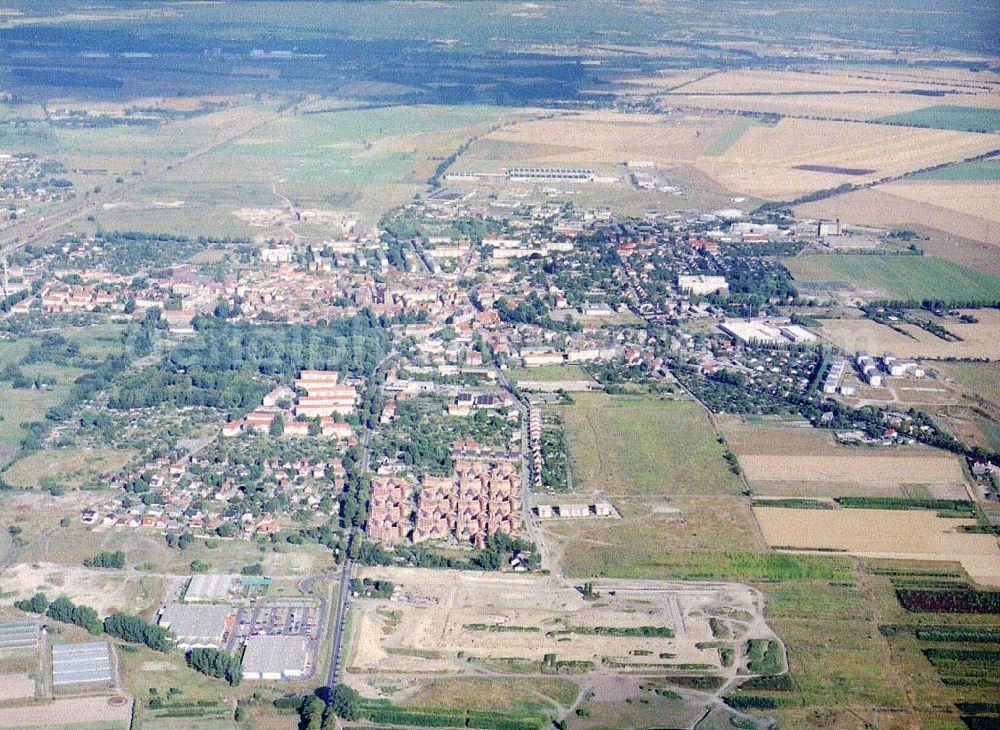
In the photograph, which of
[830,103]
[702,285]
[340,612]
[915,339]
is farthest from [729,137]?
[340,612]

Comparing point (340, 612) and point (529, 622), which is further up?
point (529, 622)

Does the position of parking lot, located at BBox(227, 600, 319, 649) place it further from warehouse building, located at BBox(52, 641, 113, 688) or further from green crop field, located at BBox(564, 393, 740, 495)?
green crop field, located at BBox(564, 393, 740, 495)

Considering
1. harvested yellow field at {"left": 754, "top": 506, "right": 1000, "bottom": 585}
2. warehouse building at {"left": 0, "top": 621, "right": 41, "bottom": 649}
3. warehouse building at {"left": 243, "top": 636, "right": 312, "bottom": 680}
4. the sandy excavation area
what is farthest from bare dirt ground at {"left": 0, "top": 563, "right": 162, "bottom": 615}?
harvested yellow field at {"left": 754, "top": 506, "right": 1000, "bottom": 585}

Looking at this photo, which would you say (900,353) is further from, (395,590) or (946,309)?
(395,590)

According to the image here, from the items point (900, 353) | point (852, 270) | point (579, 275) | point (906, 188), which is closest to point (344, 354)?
point (579, 275)

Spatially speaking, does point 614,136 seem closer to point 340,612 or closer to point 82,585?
point 340,612
